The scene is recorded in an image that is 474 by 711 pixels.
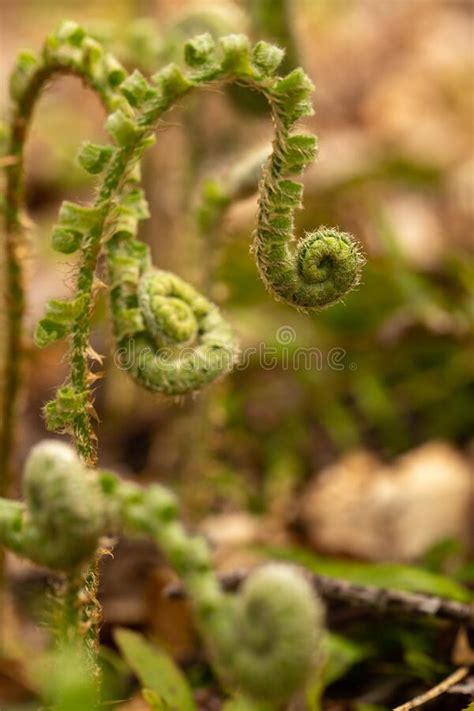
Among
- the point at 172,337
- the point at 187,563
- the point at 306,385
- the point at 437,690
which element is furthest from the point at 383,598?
the point at 306,385

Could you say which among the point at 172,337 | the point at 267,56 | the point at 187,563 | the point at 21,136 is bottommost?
the point at 187,563

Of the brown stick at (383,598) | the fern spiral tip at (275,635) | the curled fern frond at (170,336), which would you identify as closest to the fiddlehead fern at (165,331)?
the curled fern frond at (170,336)

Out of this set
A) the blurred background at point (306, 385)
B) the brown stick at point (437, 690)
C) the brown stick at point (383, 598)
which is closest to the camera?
the brown stick at point (437, 690)

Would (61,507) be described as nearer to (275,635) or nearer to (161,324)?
(275,635)

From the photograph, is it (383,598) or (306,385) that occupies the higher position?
(306,385)

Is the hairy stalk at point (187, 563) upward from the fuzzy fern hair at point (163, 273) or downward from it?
downward

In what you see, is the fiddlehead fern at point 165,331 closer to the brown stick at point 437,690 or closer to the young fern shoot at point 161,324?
the young fern shoot at point 161,324
